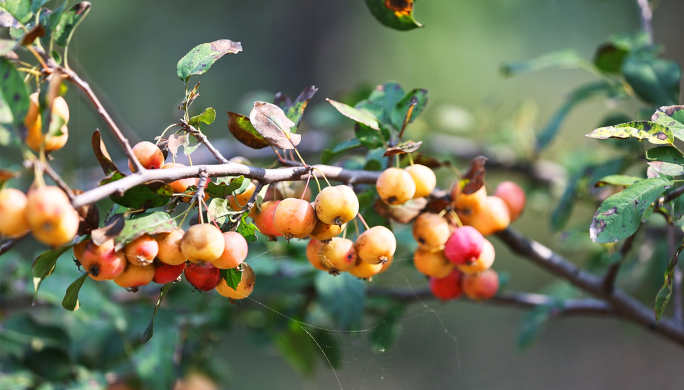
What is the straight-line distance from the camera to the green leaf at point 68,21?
621 mm

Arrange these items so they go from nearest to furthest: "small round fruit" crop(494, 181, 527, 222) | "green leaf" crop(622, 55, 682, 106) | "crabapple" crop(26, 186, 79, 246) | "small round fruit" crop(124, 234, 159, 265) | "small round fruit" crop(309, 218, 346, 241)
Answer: "crabapple" crop(26, 186, 79, 246), "small round fruit" crop(124, 234, 159, 265), "small round fruit" crop(309, 218, 346, 241), "small round fruit" crop(494, 181, 527, 222), "green leaf" crop(622, 55, 682, 106)

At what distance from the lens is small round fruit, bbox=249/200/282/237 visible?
27.5 inches

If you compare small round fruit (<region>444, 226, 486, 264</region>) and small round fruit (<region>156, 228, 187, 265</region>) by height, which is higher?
small round fruit (<region>156, 228, 187, 265</region>)

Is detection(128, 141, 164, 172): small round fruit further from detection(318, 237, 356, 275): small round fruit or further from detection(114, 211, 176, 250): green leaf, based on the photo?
detection(318, 237, 356, 275): small round fruit

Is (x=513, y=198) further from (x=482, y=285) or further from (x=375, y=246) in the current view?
(x=375, y=246)

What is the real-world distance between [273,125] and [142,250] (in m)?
0.24

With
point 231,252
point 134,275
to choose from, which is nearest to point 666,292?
point 231,252

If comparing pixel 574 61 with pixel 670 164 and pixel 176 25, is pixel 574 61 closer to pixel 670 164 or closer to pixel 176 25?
pixel 670 164

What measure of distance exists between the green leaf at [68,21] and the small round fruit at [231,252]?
311 millimetres

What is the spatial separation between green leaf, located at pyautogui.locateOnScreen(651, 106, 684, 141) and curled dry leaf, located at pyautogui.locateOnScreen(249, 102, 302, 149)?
0.47 m

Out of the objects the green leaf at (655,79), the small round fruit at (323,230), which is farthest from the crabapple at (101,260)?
the green leaf at (655,79)

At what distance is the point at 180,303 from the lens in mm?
1340

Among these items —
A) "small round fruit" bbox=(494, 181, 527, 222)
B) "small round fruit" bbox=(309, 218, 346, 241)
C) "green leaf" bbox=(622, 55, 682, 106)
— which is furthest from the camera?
"green leaf" bbox=(622, 55, 682, 106)

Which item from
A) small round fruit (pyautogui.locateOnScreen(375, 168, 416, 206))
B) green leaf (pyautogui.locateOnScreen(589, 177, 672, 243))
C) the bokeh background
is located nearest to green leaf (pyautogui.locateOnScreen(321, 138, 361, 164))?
small round fruit (pyautogui.locateOnScreen(375, 168, 416, 206))
